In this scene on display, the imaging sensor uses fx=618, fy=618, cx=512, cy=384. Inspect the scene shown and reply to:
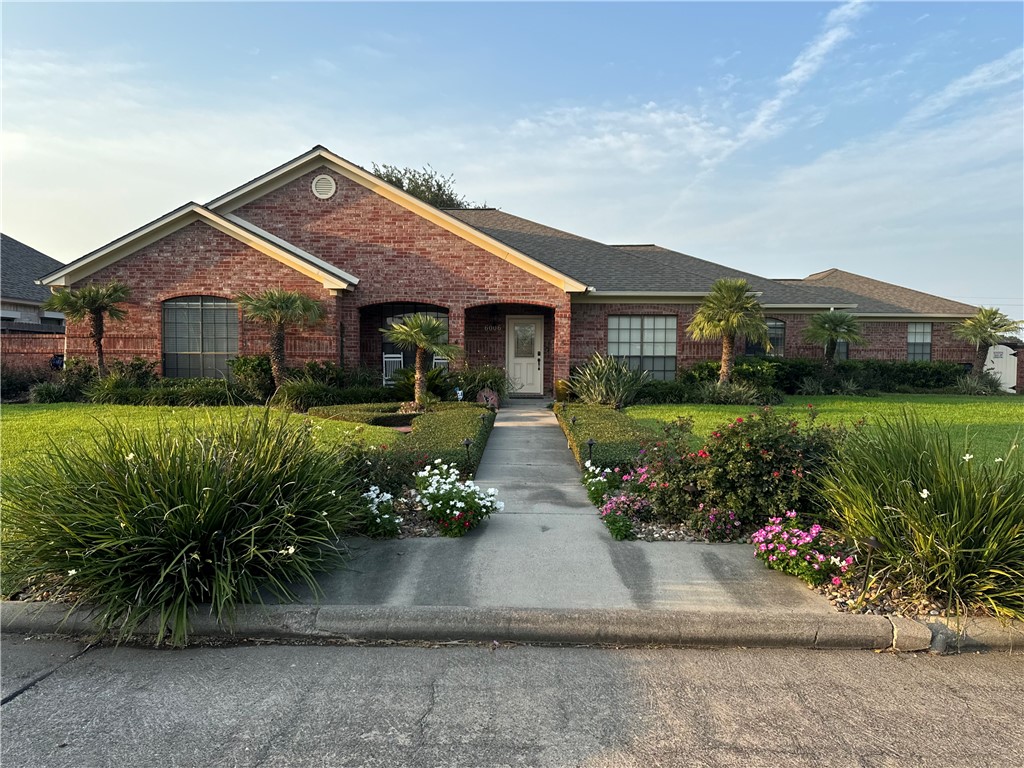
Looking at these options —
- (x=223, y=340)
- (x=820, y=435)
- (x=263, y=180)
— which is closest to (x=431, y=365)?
(x=223, y=340)

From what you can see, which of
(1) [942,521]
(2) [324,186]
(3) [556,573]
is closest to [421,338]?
(2) [324,186]

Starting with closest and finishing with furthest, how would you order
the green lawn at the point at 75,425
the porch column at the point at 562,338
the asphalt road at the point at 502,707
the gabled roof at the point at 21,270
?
the asphalt road at the point at 502,707 → the green lawn at the point at 75,425 → the porch column at the point at 562,338 → the gabled roof at the point at 21,270

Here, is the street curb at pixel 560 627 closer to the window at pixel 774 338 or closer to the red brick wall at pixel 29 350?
the red brick wall at pixel 29 350

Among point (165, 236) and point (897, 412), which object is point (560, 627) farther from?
point (165, 236)

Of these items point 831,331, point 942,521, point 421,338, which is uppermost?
point 831,331

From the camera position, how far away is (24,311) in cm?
2473

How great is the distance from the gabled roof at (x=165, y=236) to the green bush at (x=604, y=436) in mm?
7129

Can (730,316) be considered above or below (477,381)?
above

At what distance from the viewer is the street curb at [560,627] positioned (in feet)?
13.1

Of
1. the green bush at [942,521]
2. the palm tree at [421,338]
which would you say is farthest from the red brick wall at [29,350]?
Result: the green bush at [942,521]

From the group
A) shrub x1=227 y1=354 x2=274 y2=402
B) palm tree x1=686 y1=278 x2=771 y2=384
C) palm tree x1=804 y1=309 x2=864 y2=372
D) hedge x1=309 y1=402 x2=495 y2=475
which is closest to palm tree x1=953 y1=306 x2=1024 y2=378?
palm tree x1=804 y1=309 x2=864 y2=372

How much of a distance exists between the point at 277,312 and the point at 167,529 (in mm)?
10727

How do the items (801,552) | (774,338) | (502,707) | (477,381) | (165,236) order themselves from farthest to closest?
1. (774,338)
2. (165,236)
3. (477,381)
4. (801,552)
5. (502,707)

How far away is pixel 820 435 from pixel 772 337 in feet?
50.6
